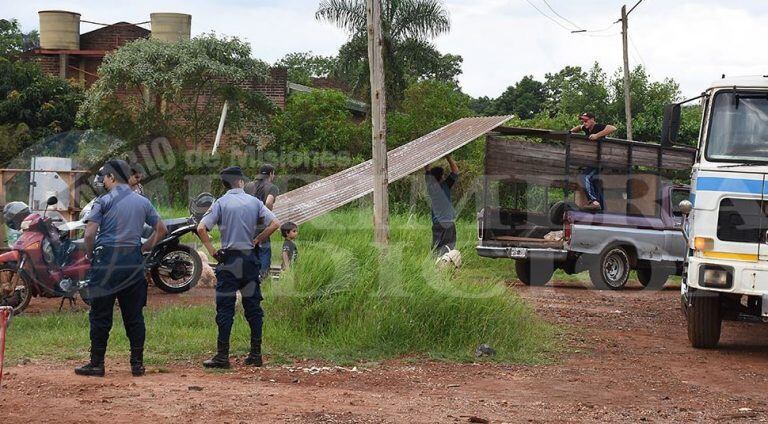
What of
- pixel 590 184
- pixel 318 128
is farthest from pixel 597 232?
pixel 318 128

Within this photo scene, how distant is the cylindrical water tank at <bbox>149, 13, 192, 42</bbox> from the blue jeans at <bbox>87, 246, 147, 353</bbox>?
87.4 feet

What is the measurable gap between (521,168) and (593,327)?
4.13 meters

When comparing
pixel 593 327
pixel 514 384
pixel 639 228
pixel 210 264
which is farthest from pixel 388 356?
pixel 639 228

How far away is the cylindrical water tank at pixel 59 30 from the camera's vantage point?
123 ft

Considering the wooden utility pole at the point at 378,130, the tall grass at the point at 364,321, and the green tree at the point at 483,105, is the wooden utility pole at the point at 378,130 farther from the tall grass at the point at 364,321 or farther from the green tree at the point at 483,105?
the green tree at the point at 483,105

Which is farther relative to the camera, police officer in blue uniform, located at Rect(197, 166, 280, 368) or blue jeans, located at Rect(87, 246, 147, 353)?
police officer in blue uniform, located at Rect(197, 166, 280, 368)

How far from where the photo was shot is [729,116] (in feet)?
35.9

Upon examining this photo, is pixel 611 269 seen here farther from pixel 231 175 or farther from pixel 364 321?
pixel 231 175

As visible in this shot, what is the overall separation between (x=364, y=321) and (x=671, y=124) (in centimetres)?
382

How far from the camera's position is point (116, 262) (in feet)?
29.6

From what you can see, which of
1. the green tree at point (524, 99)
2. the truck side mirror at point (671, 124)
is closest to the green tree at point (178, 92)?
the truck side mirror at point (671, 124)

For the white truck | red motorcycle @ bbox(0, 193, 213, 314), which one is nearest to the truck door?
the white truck

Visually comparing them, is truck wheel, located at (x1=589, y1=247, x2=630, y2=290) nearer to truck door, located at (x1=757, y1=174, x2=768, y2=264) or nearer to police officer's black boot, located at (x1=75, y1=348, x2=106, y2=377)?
truck door, located at (x1=757, y1=174, x2=768, y2=264)

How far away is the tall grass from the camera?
1022 cm
